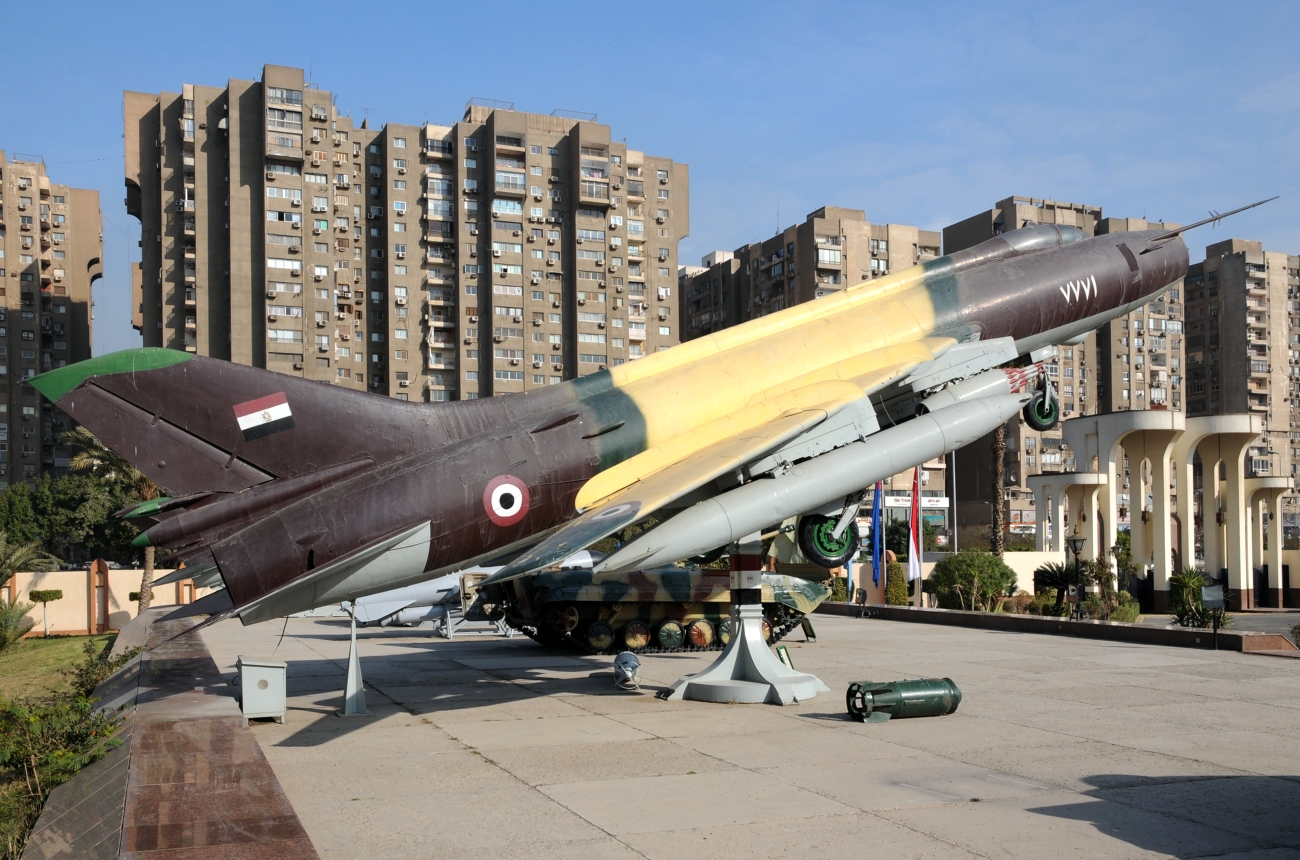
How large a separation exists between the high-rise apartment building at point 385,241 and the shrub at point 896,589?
47.9 metres

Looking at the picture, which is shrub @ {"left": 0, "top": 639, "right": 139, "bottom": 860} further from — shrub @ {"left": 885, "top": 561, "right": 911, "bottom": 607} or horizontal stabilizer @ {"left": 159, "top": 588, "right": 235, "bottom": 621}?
shrub @ {"left": 885, "top": 561, "right": 911, "bottom": 607}

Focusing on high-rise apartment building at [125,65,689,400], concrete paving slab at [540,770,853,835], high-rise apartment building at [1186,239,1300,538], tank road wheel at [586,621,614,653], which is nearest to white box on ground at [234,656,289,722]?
concrete paving slab at [540,770,853,835]

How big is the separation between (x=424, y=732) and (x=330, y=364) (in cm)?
7075

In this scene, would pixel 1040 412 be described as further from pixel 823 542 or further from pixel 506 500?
pixel 506 500

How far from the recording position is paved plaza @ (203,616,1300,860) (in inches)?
330

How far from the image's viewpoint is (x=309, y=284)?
7869 cm

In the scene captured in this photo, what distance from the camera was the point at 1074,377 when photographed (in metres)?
101

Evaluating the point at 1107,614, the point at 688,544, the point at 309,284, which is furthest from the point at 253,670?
the point at 309,284

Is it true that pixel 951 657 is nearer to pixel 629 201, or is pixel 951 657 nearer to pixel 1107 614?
pixel 1107 614

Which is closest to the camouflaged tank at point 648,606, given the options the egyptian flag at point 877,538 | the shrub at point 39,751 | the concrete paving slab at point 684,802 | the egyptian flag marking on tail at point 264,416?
the egyptian flag at point 877,538

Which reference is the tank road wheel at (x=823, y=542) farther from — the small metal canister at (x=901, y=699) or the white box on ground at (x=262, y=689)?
the white box on ground at (x=262, y=689)

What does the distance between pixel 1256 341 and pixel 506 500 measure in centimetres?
11903

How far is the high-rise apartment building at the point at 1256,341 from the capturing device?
366ft

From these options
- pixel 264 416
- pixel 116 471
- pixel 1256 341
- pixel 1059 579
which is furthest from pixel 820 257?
pixel 264 416
